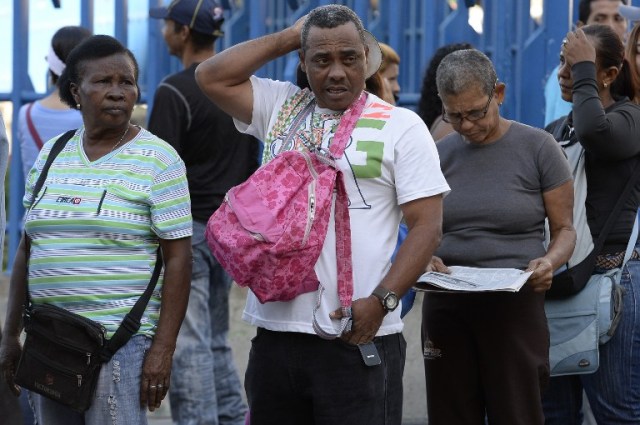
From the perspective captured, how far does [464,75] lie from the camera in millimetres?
4391

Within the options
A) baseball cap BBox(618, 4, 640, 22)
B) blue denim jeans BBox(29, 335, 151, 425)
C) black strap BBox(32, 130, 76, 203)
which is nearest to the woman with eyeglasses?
baseball cap BBox(618, 4, 640, 22)

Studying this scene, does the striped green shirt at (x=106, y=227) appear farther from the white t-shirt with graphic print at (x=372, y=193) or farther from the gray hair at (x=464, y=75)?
the gray hair at (x=464, y=75)

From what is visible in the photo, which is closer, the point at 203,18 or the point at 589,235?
the point at 589,235

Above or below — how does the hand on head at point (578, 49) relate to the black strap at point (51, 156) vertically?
above

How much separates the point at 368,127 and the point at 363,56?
0.72 ft

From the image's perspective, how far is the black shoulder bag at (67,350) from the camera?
12.8 feet

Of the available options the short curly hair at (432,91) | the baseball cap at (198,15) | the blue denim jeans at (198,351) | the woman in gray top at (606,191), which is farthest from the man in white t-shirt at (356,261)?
the baseball cap at (198,15)

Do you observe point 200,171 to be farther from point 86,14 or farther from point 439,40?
point 439,40

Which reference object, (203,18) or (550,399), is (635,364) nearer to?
(550,399)

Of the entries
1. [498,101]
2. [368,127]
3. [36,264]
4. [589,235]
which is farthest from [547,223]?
[36,264]

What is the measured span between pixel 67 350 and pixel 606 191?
2.07 meters

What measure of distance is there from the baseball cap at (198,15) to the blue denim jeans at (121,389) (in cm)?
235

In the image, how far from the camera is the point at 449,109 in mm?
4438

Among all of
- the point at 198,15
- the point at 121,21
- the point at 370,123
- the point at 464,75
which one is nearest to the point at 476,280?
the point at 464,75
